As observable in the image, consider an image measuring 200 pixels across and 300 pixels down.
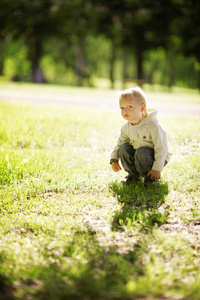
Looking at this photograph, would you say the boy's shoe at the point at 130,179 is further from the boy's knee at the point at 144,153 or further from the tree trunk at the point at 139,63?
the tree trunk at the point at 139,63

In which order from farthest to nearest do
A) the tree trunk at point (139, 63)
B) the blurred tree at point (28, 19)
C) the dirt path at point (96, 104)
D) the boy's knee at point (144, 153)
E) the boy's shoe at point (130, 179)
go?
the tree trunk at point (139, 63), the blurred tree at point (28, 19), the dirt path at point (96, 104), the boy's shoe at point (130, 179), the boy's knee at point (144, 153)

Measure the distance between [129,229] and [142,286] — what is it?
84 centimetres

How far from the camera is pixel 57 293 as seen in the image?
206 cm

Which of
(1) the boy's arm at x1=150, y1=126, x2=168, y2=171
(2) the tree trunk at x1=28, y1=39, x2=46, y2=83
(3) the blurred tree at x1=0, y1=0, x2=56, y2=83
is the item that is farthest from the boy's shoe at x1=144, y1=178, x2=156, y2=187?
(2) the tree trunk at x1=28, y1=39, x2=46, y2=83

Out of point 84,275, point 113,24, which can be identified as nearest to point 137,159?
point 84,275

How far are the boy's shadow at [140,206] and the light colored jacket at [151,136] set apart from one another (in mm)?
330

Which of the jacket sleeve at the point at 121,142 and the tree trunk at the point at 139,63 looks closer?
the jacket sleeve at the point at 121,142

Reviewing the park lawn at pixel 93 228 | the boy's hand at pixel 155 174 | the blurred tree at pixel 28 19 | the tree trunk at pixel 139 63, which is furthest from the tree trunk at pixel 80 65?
the boy's hand at pixel 155 174

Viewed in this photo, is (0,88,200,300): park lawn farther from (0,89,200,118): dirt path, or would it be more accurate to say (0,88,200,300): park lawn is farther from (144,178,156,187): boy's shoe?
(0,89,200,118): dirt path

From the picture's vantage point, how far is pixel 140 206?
3.42 meters

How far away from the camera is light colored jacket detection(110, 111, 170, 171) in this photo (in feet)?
11.7

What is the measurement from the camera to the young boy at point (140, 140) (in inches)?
140

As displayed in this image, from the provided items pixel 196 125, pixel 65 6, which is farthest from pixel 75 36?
pixel 196 125

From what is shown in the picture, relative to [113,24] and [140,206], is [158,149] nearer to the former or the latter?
[140,206]
